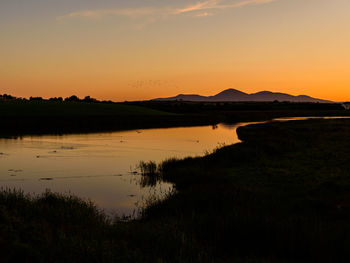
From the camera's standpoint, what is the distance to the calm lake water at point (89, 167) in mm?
20242

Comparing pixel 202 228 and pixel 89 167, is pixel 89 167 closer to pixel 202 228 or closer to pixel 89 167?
pixel 89 167

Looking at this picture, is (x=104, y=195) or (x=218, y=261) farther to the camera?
(x=104, y=195)

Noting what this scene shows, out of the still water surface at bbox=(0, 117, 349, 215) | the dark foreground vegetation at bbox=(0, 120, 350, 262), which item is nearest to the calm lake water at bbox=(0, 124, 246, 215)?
the still water surface at bbox=(0, 117, 349, 215)

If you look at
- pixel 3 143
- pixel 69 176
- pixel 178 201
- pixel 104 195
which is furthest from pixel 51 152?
pixel 178 201

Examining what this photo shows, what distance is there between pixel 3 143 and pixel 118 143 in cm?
1393

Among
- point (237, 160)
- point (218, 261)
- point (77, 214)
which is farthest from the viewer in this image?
→ point (237, 160)

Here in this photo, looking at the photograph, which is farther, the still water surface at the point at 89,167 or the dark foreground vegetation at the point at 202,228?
the still water surface at the point at 89,167

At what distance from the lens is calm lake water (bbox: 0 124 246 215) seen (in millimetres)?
20242

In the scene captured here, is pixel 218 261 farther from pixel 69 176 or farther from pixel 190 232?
pixel 69 176

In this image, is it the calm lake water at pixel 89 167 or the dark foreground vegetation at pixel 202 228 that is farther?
the calm lake water at pixel 89 167

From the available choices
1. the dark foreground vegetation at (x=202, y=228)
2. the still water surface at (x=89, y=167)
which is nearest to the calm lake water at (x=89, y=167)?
the still water surface at (x=89, y=167)

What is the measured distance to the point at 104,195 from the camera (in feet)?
65.5

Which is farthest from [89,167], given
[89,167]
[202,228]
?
[202,228]

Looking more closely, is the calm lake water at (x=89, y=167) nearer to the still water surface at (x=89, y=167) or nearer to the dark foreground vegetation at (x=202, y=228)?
the still water surface at (x=89, y=167)
